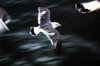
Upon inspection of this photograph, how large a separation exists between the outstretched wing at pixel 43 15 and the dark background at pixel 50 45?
21mm

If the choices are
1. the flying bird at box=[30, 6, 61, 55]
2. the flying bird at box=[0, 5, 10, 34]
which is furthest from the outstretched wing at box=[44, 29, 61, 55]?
the flying bird at box=[0, 5, 10, 34]

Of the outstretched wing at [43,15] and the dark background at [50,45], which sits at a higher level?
the outstretched wing at [43,15]

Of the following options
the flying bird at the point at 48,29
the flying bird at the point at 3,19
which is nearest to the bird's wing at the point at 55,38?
the flying bird at the point at 48,29

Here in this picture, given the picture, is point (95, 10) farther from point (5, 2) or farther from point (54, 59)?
point (5, 2)

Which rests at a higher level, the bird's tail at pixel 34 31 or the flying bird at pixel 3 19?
the flying bird at pixel 3 19

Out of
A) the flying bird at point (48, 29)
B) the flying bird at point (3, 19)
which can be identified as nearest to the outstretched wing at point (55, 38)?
the flying bird at point (48, 29)

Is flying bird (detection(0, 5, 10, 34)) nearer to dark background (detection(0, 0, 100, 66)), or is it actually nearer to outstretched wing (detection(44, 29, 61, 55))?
dark background (detection(0, 0, 100, 66))

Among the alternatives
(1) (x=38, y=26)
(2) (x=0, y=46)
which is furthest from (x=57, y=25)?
(2) (x=0, y=46)

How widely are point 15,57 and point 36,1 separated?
16 cm

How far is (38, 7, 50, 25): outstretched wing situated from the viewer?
55 centimetres

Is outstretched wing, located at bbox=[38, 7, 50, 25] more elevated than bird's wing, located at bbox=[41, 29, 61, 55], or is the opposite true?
outstretched wing, located at bbox=[38, 7, 50, 25]

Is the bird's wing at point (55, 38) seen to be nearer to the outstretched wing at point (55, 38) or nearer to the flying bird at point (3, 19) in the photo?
the outstretched wing at point (55, 38)

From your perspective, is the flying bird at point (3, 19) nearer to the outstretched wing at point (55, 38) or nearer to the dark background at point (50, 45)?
the dark background at point (50, 45)

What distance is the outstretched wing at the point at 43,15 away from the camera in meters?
0.55
